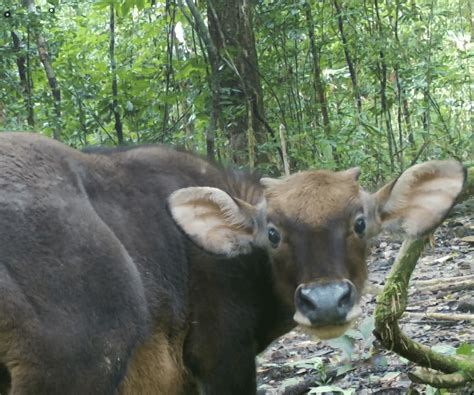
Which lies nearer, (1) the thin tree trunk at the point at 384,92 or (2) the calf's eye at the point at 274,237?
(2) the calf's eye at the point at 274,237

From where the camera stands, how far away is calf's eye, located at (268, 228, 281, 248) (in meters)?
4.93

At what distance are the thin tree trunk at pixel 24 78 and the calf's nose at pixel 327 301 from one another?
770cm

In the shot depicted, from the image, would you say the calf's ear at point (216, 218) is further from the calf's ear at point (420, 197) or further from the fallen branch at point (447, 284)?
the fallen branch at point (447, 284)

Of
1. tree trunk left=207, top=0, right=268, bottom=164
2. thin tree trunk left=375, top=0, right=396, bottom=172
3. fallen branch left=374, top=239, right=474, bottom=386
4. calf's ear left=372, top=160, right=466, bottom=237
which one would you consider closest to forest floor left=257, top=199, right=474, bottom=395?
fallen branch left=374, top=239, right=474, bottom=386

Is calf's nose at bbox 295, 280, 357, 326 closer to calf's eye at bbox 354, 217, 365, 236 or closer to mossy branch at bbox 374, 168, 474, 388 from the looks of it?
mossy branch at bbox 374, 168, 474, 388

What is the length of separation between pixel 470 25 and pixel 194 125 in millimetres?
5806

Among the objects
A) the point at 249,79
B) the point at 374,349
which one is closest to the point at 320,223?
the point at 374,349

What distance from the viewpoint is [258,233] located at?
5285mm

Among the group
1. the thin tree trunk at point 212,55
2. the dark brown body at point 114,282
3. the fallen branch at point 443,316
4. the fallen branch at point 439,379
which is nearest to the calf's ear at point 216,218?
the dark brown body at point 114,282

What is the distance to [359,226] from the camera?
4.86 metres

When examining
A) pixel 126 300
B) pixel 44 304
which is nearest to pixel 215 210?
pixel 126 300

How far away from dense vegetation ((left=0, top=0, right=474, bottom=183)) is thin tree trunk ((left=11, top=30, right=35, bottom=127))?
0.06ft

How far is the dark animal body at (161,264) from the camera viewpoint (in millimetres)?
4340

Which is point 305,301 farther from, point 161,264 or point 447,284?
point 447,284
